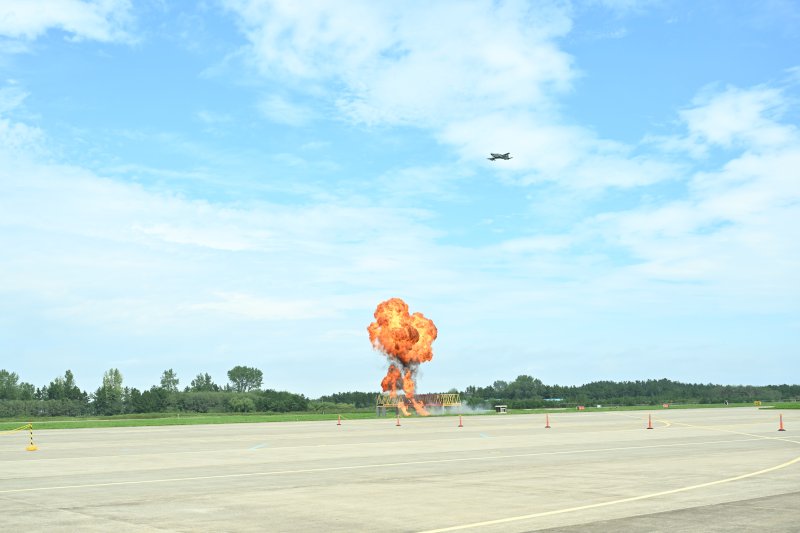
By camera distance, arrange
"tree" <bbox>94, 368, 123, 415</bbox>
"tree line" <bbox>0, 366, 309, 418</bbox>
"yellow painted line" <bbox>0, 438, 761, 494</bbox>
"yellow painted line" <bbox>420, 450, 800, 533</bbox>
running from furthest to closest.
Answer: "tree" <bbox>94, 368, 123, 415</bbox> → "tree line" <bbox>0, 366, 309, 418</bbox> → "yellow painted line" <bbox>0, 438, 761, 494</bbox> → "yellow painted line" <bbox>420, 450, 800, 533</bbox>

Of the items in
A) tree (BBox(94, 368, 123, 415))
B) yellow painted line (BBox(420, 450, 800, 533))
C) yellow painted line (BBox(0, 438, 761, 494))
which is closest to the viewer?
yellow painted line (BBox(420, 450, 800, 533))

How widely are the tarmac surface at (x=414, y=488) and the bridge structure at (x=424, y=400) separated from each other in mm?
65748

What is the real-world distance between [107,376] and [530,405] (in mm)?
103208

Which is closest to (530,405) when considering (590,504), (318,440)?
(318,440)

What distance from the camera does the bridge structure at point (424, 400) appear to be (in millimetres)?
101225

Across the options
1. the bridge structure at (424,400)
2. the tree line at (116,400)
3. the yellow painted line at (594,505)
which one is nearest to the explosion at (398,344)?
the bridge structure at (424,400)

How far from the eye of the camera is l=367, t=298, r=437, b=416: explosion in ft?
342

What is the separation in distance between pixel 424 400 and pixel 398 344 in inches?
385

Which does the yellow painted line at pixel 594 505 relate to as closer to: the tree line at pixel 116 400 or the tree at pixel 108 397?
the tree line at pixel 116 400

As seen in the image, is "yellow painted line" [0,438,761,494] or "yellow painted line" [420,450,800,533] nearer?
"yellow painted line" [420,450,800,533]

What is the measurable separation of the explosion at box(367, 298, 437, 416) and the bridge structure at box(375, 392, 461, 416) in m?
0.61

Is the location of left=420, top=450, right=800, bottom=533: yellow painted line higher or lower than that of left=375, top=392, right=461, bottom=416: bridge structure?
higher

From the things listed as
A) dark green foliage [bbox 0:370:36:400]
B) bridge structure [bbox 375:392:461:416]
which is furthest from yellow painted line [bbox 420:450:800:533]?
dark green foliage [bbox 0:370:36:400]

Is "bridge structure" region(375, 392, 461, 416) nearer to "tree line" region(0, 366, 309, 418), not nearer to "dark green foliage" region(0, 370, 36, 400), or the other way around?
"tree line" region(0, 366, 309, 418)
